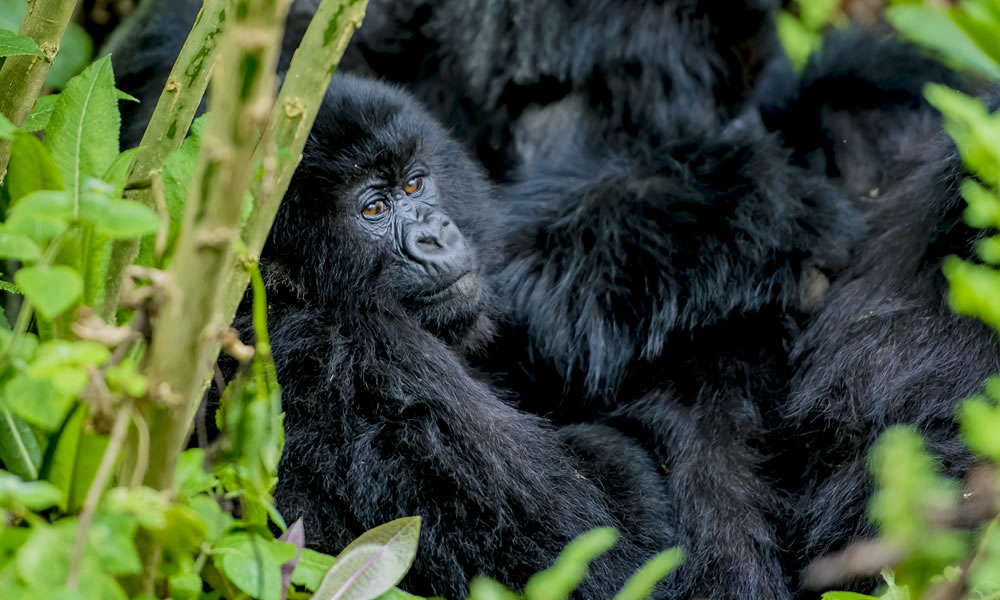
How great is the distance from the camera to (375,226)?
218 cm

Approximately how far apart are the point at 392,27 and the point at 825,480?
6.13 feet

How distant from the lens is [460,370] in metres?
2.12

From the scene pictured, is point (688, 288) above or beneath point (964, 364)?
beneath

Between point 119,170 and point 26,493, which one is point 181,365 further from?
point 119,170

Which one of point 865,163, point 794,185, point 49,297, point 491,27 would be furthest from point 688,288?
point 49,297

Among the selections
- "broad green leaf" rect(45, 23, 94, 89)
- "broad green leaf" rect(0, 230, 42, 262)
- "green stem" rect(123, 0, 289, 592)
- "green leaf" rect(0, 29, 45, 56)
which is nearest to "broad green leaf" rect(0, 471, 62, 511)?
"green stem" rect(123, 0, 289, 592)

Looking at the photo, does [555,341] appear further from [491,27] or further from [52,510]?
[52,510]

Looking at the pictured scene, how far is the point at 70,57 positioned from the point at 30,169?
187 centimetres

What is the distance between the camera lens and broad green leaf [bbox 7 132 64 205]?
123cm

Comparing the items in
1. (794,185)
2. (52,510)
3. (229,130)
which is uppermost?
(794,185)

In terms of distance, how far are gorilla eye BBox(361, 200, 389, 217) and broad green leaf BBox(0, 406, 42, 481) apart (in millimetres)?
1071

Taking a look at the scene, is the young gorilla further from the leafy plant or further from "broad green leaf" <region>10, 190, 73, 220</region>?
"broad green leaf" <region>10, 190, 73, 220</region>

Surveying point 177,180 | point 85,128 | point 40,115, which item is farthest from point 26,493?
point 40,115

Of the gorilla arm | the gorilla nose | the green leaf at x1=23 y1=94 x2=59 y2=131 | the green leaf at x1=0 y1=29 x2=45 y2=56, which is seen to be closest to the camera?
the green leaf at x1=0 y1=29 x2=45 y2=56
